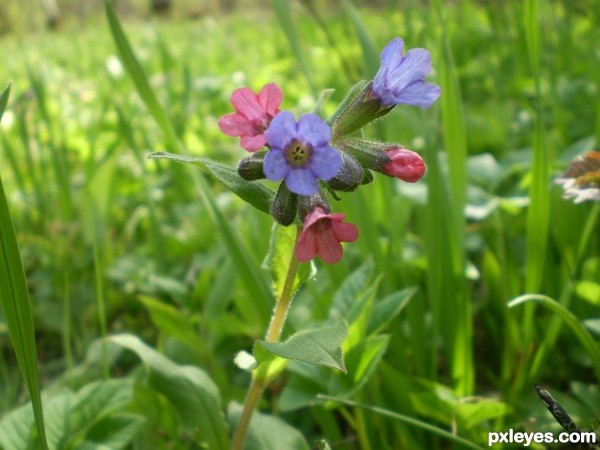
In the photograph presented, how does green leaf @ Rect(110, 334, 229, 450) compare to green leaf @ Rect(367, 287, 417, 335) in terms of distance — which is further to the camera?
green leaf @ Rect(367, 287, 417, 335)

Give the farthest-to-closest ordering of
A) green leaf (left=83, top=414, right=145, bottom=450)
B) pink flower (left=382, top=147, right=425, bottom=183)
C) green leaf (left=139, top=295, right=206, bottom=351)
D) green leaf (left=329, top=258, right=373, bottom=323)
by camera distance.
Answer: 1. green leaf (left=139, top=295, right=206, bottom=351)
2. green leaf (left=329, top=258, right=373, bottom=323)
3. green leaf (left=83, top=414, right=145, bottom=450)
4. pink flower (left=382, top=147, right=425, bottom=183)

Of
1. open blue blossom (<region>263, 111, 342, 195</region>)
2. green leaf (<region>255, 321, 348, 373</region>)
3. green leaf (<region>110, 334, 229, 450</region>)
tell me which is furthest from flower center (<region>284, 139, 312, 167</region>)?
green leaf (<region>110, 334, 229, 450</region>)

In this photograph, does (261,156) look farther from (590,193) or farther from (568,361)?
(568,361)

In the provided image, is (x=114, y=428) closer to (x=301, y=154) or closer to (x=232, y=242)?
(x=232, y=242)

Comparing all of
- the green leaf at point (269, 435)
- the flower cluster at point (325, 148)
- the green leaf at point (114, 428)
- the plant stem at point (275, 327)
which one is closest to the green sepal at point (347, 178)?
the flower cluster at point (325, 148)

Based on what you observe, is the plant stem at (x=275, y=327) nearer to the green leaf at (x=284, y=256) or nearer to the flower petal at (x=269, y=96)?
the green leaf at (x=284, y=256)

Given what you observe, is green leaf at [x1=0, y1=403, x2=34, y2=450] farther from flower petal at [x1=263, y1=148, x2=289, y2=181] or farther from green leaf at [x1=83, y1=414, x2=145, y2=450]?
flower petal at [x1=263, y1=148, x2=289, y2=181]

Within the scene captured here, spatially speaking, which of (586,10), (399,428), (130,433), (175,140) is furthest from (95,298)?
(586,10)

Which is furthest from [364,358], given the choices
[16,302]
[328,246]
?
[16,302]
